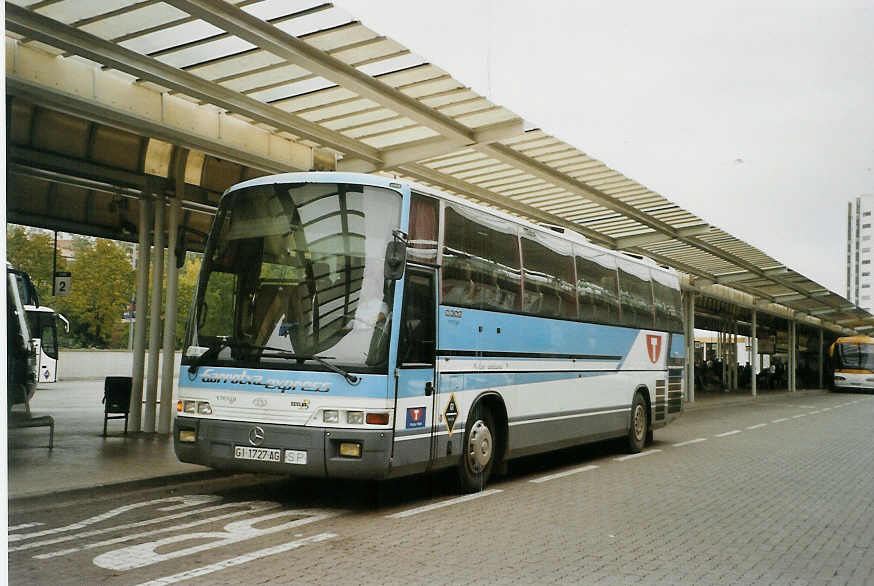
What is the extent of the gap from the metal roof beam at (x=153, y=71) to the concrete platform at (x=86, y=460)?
4485 millimetres

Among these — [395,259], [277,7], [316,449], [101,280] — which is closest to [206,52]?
[277,7]

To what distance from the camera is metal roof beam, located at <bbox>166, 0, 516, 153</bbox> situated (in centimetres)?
916

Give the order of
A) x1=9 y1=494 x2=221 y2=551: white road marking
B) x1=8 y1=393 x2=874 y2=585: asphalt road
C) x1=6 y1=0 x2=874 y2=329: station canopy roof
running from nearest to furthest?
1. x1=8 y1=393 x2=874 y2=585: asphalt road
2. x1=9 y1=494 x2=221 y2=551: white road marking
3. x1=6 y1=0 x2=874 y2=329: station canopy roof

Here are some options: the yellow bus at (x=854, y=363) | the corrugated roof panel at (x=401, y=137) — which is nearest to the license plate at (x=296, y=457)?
the corrugated roof panel at (x=401, y=137)

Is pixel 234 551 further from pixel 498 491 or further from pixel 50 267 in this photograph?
pixel 50 267

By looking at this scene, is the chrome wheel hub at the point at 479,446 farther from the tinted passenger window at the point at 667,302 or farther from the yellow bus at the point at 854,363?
the yellow bus at the point at 854,363

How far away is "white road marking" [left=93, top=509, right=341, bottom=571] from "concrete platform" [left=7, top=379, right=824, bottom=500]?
7.39 feet

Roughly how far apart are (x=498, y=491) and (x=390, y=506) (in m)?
1.77

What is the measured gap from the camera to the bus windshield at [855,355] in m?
53.0

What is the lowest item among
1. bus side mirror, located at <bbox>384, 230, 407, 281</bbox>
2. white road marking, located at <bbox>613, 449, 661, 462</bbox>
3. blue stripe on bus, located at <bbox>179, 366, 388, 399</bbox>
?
white road marking, located at <bbox>613, 449, 661, 462</bbox>

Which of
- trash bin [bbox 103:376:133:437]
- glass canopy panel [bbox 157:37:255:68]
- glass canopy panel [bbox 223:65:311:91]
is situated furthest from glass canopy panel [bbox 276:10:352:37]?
trash bin [bbox 103:376:133:437]

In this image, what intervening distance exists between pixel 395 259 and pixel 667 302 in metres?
9.94

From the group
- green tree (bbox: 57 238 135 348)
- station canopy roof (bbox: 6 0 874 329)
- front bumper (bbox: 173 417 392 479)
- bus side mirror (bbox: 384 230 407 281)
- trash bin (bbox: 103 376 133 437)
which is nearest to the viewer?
front bumper (bbox: 173 417 392 479)

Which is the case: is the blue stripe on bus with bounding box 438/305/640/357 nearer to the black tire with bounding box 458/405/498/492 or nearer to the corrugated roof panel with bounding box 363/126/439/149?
the black tire with bounding box 458/405/498/492
